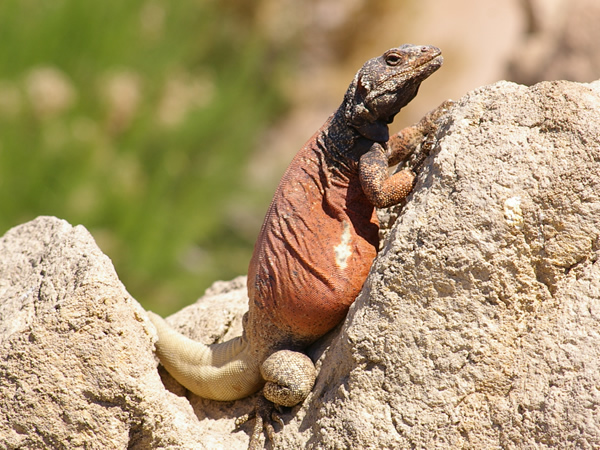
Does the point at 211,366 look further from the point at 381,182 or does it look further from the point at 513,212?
the point at 513,212

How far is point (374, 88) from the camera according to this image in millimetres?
3914

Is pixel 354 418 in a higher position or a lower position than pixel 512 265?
lower

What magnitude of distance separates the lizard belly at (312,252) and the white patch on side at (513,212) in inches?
35.3

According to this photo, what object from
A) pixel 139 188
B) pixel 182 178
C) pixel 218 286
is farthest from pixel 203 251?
pixel 218 286

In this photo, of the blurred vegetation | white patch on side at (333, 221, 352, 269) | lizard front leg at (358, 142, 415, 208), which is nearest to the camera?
lizard front leg at (358, 142, 415, 208)

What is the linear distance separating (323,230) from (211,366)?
1.11 m

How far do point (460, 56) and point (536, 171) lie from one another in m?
10.7

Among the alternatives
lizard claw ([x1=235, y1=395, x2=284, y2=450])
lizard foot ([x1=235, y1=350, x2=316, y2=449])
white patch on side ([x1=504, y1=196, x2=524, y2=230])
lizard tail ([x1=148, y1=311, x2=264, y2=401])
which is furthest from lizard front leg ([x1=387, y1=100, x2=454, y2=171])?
lizard claw ([x1=235, y1=395, x2=284, y2=450])

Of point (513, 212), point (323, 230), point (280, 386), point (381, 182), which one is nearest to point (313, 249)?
point (323, 230)

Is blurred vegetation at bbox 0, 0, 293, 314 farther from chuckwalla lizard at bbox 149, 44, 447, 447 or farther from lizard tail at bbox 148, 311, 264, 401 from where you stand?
chuckwalla lizard at bbox 149, 44, 447, 447

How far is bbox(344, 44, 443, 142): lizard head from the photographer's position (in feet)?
12.8

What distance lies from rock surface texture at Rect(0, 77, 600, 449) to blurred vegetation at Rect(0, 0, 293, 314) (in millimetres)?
5037

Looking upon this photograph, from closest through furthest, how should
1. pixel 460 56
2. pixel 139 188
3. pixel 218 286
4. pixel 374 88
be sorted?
pixel 374 88
pixel 218 286
pixel 139 188
pixel 460 56

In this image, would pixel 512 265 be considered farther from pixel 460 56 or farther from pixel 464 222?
pixel 460 56
